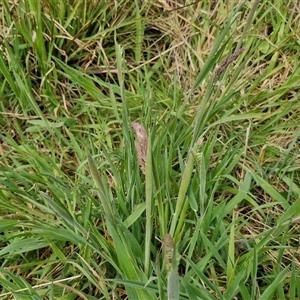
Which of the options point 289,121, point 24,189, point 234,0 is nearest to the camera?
point 24,189

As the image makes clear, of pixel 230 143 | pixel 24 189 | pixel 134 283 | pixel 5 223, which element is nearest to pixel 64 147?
pixel 24 189

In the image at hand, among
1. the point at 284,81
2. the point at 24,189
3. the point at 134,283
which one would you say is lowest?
the point at 24,189

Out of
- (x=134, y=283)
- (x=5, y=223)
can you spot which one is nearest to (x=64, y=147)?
(x=5, y=223)

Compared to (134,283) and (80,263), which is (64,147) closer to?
(80,263)

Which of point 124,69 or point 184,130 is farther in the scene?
point 124,69

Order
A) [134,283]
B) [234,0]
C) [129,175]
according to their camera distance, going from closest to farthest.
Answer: [134,283]
[129,175]
[234,0]

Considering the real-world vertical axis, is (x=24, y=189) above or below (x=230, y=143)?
below

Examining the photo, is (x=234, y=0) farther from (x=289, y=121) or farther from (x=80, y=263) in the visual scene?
(x=80, y=263)
